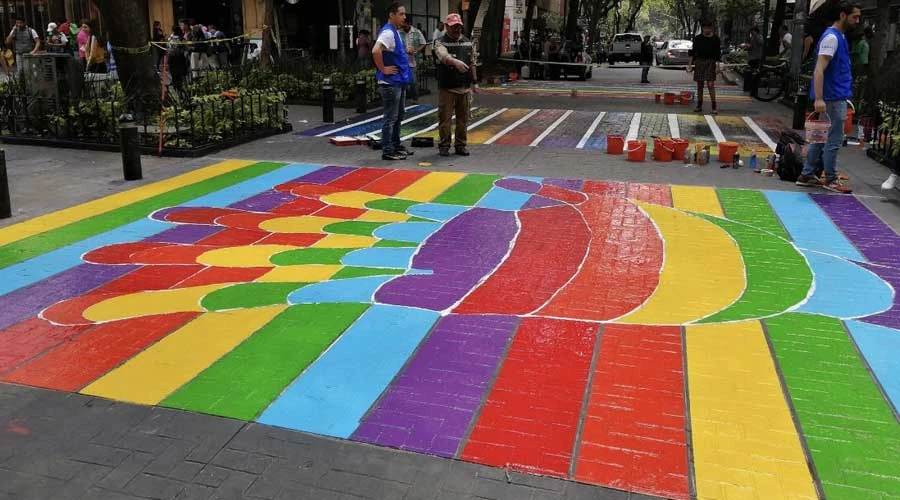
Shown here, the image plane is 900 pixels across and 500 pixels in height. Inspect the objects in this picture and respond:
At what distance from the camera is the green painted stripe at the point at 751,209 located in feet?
25.3

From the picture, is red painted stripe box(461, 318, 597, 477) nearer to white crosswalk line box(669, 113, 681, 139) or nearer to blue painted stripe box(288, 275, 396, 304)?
blue painted stripe box(288, 275, 396, 304)

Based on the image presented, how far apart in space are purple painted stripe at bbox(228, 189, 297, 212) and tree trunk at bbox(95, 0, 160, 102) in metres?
5.21

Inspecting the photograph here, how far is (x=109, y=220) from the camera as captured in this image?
308 inches

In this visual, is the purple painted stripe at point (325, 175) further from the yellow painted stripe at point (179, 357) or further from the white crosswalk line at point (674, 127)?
the white crosswalk line at point (674, 127)

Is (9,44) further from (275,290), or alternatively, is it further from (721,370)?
(721,370)

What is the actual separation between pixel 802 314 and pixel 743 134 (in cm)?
934

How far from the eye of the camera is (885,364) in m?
4.62

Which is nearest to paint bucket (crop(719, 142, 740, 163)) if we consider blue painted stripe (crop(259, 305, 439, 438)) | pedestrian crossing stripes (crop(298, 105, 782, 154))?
pedestrian crossing stripes (crop(298, 105, 782, 154))

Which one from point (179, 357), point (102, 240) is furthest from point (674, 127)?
point (179, 357)

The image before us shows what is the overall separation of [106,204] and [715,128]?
10989 mm

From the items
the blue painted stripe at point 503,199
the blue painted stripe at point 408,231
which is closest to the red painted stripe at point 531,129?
the blue painted stripe at point 503,199

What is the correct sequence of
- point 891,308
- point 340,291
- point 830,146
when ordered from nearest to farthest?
1. point 891,308
2. point 340,291
3. point 830,146

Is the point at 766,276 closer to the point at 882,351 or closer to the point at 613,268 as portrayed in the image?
the point at 613,268

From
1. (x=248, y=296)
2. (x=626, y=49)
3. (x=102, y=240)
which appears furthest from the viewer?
(x=626, y=49)
